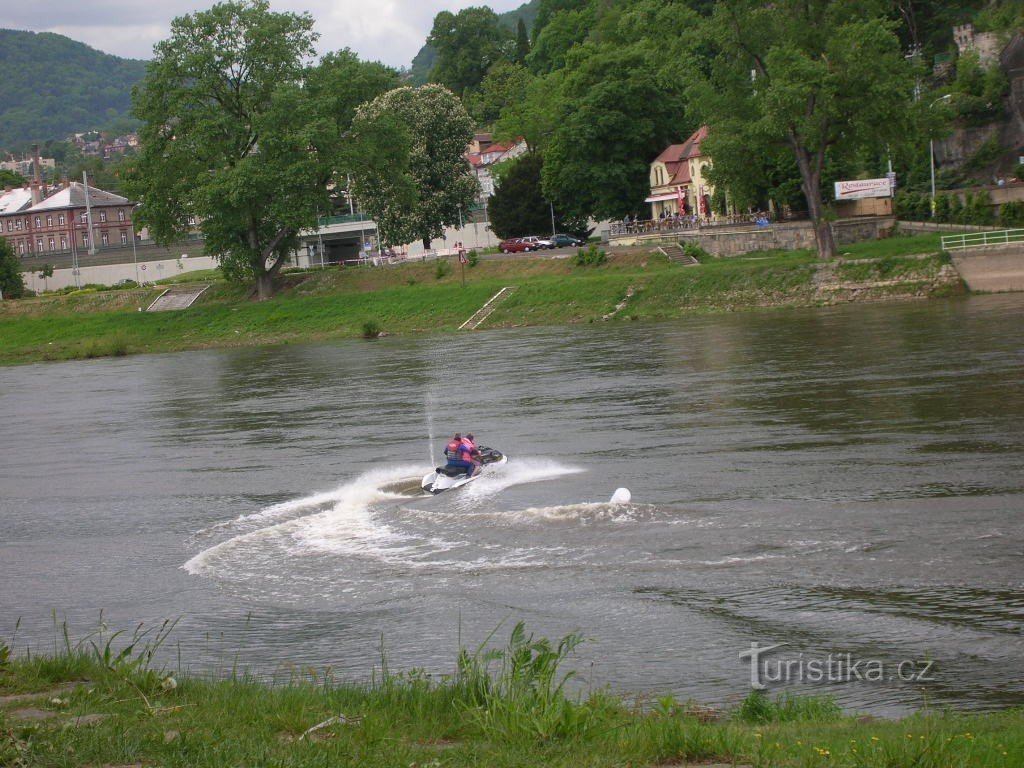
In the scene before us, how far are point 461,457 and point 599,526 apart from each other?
5.70m

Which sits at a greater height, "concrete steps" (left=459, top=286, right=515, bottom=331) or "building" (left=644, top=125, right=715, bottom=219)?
"building" (left=644, top=125, right=715, bottom=219)

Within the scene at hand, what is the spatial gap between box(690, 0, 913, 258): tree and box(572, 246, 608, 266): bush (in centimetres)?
1176

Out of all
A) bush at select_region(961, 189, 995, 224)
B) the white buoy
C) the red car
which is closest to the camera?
the white buoy

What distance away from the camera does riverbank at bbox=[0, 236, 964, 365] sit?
194 feet

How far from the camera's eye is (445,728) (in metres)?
9.15

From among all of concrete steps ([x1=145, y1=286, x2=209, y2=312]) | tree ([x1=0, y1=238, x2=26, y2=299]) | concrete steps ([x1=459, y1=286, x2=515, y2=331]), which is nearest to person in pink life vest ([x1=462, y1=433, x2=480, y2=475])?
concrete steps ([x1=459, y1=286, x2=515, y2=331])

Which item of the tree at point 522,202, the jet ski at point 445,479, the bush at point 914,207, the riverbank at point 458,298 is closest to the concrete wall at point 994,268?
the riverbank at point 458,298

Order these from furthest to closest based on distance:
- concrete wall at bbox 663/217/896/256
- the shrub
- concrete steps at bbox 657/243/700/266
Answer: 1. the shrub
2. concrete steps at bbox 657/243/700/266
3. concrete wall at bbox 663/217/896/256

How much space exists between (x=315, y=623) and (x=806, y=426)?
50.6 feet

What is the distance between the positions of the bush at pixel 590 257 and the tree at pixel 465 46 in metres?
99.6

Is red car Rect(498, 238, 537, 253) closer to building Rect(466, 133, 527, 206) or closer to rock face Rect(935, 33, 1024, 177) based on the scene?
rock face Rect(935, 33, 1024, 177)

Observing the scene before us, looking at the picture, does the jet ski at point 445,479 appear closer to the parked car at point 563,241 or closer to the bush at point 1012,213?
the bush at point 1012,213

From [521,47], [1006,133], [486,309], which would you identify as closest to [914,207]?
[1006,133]

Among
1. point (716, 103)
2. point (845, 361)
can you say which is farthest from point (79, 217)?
point (845, 361)
